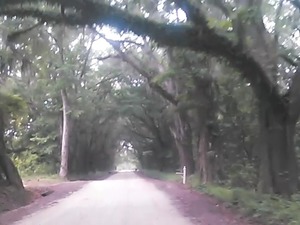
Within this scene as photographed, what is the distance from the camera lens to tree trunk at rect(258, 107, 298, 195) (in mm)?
15555

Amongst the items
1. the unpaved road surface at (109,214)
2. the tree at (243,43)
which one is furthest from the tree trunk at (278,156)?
the unpaved road surface at (109,214)

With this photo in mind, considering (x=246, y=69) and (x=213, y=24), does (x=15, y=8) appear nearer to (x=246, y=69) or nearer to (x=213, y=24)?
(x=213, y=24)

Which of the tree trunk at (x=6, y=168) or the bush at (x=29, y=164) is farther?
the bush at (x=29, y=164)

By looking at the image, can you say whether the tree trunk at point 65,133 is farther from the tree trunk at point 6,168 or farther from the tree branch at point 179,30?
the tree branch at point 179,30

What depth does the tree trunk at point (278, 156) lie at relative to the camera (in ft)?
51.0

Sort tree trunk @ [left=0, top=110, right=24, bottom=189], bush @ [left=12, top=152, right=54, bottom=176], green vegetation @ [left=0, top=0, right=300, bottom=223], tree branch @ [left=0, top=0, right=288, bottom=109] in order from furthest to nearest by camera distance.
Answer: bush @ [left=12, top=152, right=54, bottom=176] < tree trunk @ [left=0, top=110, right=24, bottom=189] < green vegetation @ [left=0, top=0, right=300, bottom=223] < tree branch @ [left=0, top=0, right=288, bottom=109]

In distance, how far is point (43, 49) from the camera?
64.2 feet

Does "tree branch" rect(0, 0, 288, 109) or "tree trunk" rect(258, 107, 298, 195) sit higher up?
"tree branch" rect(0, 0, 288, 109)

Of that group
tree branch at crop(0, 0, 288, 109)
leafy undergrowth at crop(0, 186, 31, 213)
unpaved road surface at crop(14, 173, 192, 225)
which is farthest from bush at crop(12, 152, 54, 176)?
tree branch at crop(0, 0, 288, 109)

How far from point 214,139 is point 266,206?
12873mm

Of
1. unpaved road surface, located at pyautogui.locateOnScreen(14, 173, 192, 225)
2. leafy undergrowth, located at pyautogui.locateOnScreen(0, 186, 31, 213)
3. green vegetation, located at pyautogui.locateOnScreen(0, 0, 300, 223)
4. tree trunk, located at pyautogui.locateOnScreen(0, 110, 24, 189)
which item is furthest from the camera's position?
tree trunk, located at pyautogui.locateOnScreen(0, 110, 24, 189)

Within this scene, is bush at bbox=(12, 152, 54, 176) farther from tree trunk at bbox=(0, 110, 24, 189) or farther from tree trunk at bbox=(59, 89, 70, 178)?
tree trunk at bbox=(0, 110, 24, 189)

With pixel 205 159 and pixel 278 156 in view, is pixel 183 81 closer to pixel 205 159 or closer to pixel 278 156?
pixel 205 159

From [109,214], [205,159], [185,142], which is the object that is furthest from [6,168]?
[185,142]
